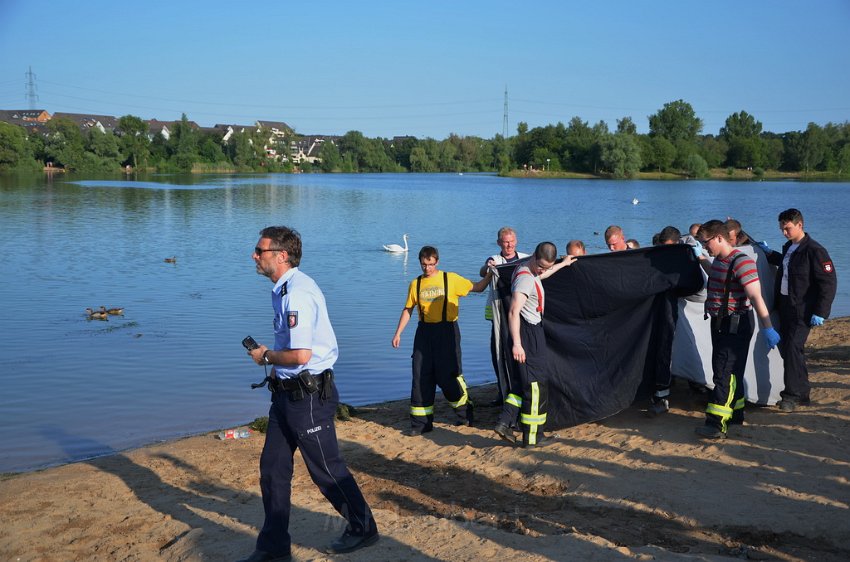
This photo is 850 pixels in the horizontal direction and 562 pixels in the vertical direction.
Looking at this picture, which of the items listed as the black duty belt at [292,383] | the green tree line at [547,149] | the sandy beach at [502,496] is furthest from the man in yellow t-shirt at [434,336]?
the green tree line at [547,149]

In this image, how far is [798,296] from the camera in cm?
878

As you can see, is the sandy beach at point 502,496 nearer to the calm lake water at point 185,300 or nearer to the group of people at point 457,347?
the group of people at point 457,347

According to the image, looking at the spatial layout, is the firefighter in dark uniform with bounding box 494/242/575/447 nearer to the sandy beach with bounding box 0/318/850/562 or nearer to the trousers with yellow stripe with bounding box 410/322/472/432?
the sandy beach with bounding box 0/318/850/562

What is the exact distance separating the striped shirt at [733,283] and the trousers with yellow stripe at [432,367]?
2.61 meters

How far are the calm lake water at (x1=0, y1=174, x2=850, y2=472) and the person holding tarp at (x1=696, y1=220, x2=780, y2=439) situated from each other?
17.0 feet

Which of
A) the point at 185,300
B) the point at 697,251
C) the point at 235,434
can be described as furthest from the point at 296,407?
the point at 185,300

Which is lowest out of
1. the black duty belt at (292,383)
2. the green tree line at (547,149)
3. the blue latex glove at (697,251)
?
the black duty belt at (292,383)

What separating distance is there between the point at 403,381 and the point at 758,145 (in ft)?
449

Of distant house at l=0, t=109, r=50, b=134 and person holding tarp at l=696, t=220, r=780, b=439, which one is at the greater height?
distant house at l=0, t=109, r=50, b=134

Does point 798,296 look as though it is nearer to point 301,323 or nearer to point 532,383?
point 532,383

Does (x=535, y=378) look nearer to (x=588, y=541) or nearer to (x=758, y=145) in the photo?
(x=588, y=541)

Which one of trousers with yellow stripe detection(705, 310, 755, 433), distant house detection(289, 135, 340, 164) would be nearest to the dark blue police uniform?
trousers with yellow stripe detection(705, 310, 755, 433)

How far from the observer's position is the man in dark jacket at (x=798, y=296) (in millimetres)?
8688

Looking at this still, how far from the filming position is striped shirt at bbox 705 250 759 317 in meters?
7.82
